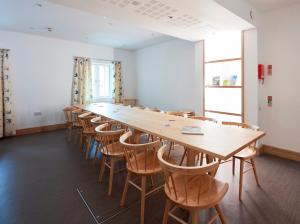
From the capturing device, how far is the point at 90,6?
2.60 meters

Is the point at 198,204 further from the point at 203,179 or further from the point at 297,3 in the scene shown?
the point at 297,3

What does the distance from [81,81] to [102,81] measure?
38.0 inches

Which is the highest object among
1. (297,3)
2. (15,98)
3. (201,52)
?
(297,3)

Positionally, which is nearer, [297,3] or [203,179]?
[203,179]

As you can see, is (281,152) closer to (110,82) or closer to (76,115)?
(76,115)

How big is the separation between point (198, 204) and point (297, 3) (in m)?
3.85

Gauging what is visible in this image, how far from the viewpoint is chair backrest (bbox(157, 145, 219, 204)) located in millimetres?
1296

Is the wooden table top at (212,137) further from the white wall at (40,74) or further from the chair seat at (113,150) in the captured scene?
the white wall at (40,74)

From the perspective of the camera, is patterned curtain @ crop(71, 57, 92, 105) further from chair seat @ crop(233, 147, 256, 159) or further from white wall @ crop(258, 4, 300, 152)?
chair seat @ crop(233, 147, 256, 159)

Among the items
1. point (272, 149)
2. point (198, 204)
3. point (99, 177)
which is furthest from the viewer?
point (272, 149)

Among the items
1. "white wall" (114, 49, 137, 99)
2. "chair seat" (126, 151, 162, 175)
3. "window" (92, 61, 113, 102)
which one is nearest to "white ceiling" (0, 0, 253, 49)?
"window" (92, 61, 113, 102)

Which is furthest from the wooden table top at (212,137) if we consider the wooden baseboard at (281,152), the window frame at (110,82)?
the window frame at (110,82)

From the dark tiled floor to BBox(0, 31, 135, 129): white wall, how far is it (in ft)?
7.68

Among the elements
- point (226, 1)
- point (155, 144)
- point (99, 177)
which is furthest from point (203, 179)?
point (226, 1)
